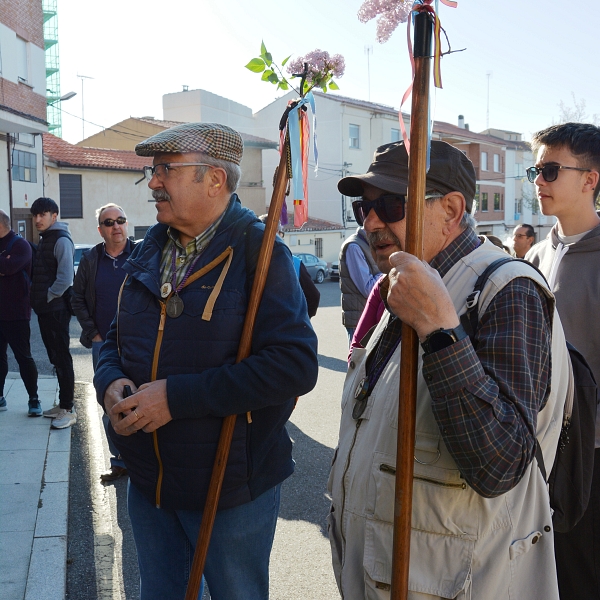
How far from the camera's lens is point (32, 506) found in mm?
4461

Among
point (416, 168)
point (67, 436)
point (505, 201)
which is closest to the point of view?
point (416, 168)

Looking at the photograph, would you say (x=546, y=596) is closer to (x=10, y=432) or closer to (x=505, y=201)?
(x=10, y=432)

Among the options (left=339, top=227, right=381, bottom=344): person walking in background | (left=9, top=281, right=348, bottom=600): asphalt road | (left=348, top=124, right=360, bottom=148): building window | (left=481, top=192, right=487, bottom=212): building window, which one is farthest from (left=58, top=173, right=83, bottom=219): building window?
(left=481, top=192, right=487, bottom=212): building window

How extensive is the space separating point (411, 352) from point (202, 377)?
0.83m

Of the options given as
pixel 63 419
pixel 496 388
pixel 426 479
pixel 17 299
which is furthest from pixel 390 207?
pixel 17 299

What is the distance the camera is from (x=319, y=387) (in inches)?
330

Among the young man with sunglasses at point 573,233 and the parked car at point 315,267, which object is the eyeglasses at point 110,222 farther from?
the parked car at point 315,267

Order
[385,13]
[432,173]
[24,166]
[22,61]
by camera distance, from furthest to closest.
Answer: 1. [24,166]
2. [22,61]
3. [432,173]
4. [385,13]

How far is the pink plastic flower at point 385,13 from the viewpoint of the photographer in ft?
5.37

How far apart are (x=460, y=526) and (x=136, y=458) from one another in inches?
46.8

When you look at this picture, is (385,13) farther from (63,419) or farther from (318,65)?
(63,419)

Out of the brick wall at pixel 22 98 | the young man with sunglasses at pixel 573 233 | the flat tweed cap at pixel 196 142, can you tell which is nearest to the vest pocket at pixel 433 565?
the young man with sunglasses at pixel 573 233

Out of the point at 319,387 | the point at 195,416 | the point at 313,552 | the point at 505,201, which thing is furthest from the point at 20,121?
the point at 505,201

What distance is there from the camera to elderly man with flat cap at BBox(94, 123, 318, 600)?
2158mm
